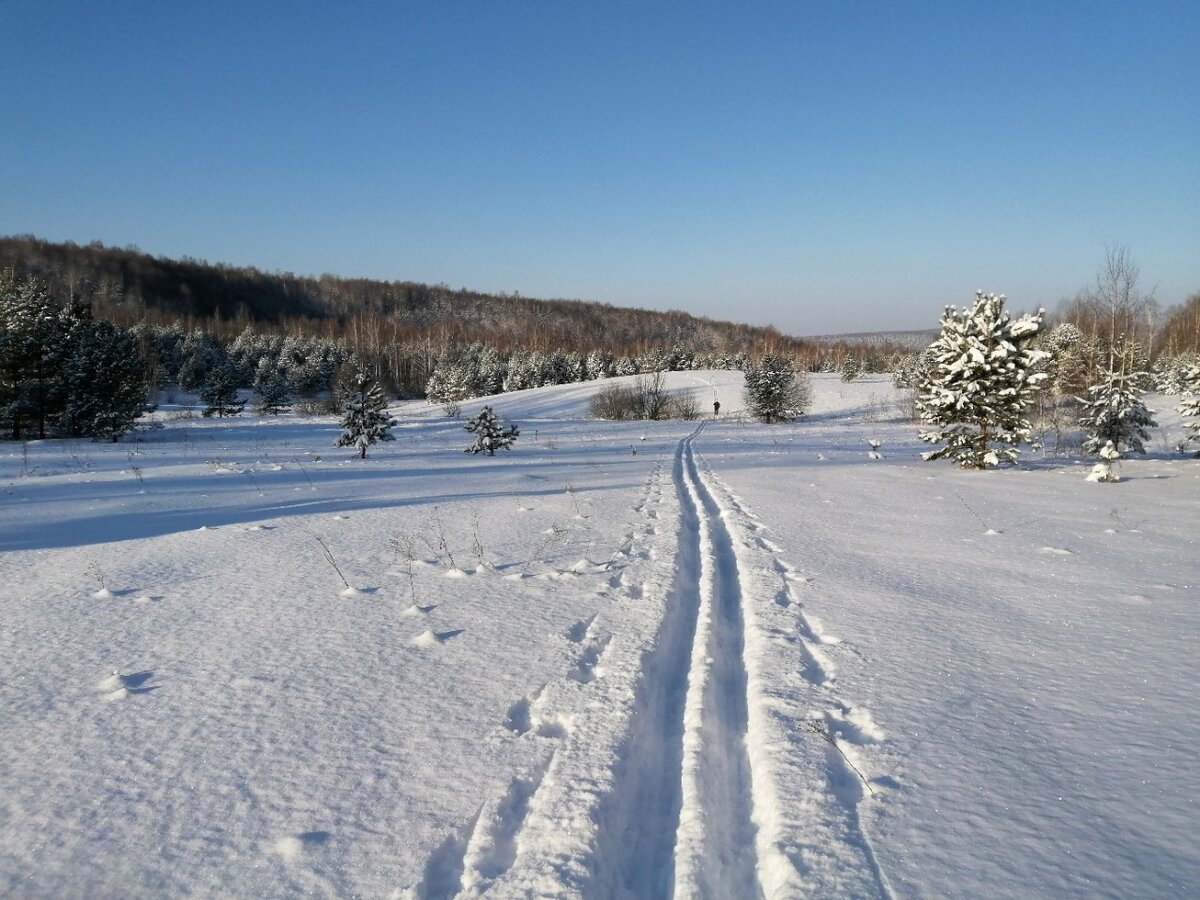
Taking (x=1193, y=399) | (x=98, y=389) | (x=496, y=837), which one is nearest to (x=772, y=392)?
(x=1193, y=399)

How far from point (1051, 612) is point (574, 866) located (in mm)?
4760

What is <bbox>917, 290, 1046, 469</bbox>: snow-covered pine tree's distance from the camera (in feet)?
49.9

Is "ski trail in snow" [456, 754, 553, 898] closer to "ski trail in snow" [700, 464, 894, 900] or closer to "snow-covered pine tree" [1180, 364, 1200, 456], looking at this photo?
"ski trail in snow" [700, 464, 894, 900]

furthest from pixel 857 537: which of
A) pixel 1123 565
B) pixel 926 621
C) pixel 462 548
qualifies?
pixel 462 548

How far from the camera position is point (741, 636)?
14.7 ft

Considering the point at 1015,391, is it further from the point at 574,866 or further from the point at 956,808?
the point at 574,866

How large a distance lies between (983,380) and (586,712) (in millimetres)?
16162

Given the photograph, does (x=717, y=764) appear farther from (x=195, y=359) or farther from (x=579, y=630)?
(x=195, y=359)

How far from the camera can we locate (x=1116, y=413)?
18328mm

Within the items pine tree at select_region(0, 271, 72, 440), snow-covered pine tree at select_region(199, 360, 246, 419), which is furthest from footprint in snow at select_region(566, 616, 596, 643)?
snow-covered pine tree at select_region(199, 360, 246, 419)

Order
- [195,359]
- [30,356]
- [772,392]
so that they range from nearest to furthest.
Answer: [30,356]
[772,392]
[195,359]

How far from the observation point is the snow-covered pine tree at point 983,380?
599 inches

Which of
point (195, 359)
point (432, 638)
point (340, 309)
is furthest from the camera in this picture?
point (340, 309)

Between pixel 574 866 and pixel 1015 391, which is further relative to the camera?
pixel 1015 391
